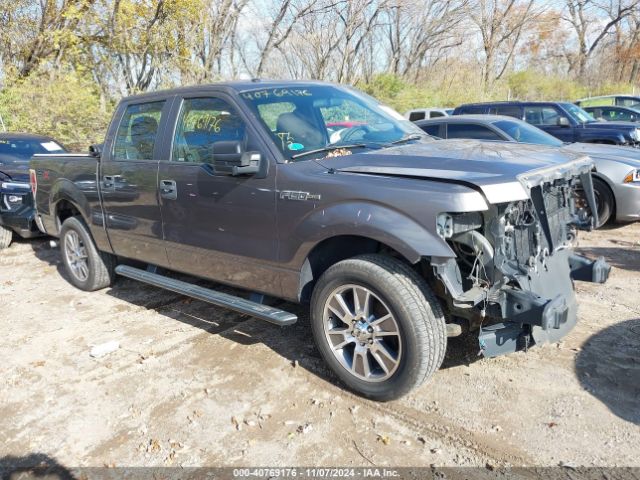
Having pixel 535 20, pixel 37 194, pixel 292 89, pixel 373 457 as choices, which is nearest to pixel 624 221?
pixel 292 89

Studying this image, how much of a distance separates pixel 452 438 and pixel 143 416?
76.7 inches

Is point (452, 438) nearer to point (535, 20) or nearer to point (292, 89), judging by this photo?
point (292, 89)

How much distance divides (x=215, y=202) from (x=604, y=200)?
18.9 ft

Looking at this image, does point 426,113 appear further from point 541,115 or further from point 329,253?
point 329,253

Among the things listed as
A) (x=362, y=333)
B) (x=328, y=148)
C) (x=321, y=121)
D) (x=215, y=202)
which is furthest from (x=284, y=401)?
(x=321, y=121)

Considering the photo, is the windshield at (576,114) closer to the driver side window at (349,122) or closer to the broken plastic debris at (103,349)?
the driver side window at (349,122)

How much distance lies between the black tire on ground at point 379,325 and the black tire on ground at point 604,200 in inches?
205

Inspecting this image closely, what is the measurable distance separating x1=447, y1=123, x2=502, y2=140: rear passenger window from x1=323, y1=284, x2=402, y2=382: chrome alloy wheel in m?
5.71

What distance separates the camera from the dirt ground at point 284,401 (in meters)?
2.97

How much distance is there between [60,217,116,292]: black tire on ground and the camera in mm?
5742

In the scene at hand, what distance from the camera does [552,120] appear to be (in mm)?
11156

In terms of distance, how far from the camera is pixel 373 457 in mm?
2900

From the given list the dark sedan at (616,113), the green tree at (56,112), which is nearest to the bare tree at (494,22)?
the dark sedan at (616,113)

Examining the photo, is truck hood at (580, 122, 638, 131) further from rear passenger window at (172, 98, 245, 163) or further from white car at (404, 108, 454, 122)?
rear passenger window at (172, 98, 245, 163)
